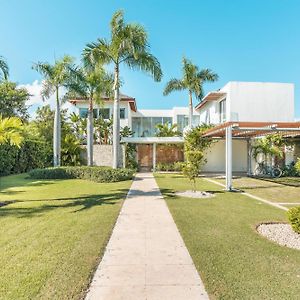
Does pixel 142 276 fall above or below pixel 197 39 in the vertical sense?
below

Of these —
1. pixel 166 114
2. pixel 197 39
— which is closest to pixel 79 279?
pixel 197 39

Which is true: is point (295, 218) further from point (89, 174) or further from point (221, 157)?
point (221, 157)

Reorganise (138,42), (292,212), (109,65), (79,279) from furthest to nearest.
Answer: (109,65) < (138,42) < (292,212) < (79,279)

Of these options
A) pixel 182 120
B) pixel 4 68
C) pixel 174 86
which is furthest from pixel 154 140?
pixel 4 68

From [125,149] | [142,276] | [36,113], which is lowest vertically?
[142,276]

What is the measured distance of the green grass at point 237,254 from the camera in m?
4.16

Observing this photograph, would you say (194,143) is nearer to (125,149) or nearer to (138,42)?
(125,149)

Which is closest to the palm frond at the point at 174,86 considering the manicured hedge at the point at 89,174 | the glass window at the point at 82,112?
the glass window at the point at 82,112

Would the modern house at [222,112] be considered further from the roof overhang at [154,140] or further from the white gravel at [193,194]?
the white gravel at [193,194]

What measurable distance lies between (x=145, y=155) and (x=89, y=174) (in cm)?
1034

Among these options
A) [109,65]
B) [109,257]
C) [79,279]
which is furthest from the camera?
[109,65]

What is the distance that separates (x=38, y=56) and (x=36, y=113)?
14.6 m

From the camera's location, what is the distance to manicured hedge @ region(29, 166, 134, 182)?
17875mm

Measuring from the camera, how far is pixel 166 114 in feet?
116
